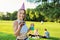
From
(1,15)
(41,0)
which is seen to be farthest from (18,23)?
(41,0)

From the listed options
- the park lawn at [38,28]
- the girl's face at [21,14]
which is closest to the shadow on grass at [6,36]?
the park lawn at [38,28]

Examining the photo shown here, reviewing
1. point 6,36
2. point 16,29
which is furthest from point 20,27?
point 6,36

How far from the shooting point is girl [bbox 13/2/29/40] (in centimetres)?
201

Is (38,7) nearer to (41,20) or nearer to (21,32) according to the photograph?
(41,20)

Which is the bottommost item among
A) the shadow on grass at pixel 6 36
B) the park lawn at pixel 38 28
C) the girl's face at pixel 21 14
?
the shadow on grass at pixel 6 36

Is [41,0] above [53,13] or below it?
above

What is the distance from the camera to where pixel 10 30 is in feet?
6.71

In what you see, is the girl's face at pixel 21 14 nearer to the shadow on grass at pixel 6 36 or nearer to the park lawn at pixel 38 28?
the park lawn at pixel 38 28

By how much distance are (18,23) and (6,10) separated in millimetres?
209

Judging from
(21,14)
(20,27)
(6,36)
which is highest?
(21,14)

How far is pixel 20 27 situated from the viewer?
6.62ft

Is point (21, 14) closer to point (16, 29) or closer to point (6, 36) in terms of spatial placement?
point (16, 29)

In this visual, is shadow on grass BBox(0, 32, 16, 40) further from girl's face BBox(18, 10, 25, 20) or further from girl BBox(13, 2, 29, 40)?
girl's face BBox(18, 10, 25, 20)

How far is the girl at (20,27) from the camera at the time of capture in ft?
6.61
